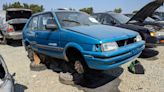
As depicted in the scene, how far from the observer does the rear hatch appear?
39.4 feet

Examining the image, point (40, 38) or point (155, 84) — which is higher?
point (40, 38)

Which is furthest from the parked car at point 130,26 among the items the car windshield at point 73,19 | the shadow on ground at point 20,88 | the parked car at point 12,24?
the parked car at point 12,24

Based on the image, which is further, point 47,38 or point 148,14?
point 148,14

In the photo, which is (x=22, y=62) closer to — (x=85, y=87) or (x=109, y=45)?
(x=85, y=87)

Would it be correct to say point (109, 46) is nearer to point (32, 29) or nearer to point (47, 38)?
point (47, 38)

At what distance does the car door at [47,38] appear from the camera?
18.7ft

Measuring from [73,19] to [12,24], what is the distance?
22.5ft

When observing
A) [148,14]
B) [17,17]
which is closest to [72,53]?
[148,14]

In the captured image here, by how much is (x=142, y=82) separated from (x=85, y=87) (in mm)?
1336

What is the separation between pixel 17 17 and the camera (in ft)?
43.5

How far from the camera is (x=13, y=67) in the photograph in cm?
735

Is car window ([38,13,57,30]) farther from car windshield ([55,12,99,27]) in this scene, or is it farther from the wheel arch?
the wheel arch

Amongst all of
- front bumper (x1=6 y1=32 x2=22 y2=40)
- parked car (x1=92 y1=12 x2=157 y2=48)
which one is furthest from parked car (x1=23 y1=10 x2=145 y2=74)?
front bumper (x1=6 y1=32 x2=22 y2=40)

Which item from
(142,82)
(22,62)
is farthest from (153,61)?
(22,62)
